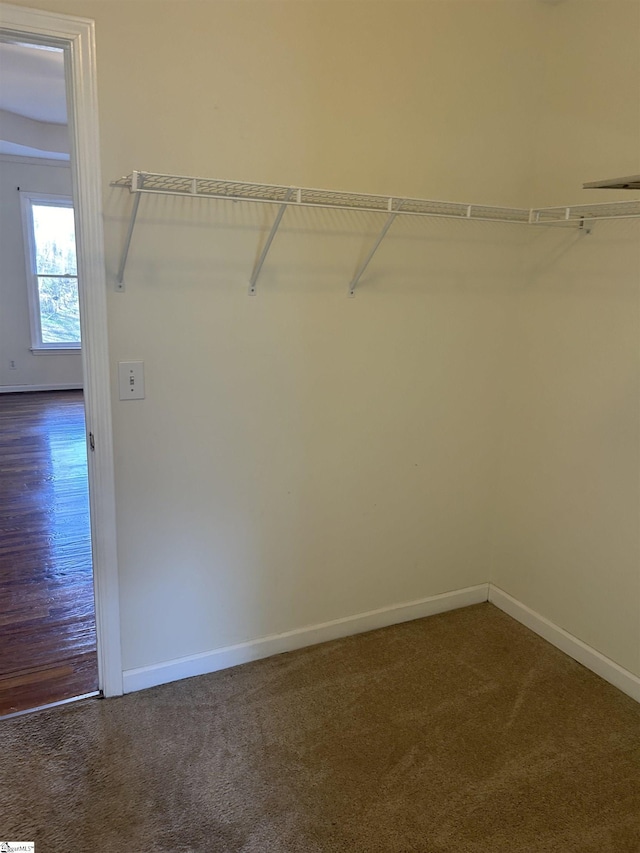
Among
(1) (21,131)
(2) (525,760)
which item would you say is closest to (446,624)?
(2) (525,760)

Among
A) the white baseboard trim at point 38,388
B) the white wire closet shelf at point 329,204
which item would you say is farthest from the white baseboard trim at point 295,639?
the white baseboard trim at point 38,388

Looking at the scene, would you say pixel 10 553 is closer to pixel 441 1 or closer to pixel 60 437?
pixel 60 437

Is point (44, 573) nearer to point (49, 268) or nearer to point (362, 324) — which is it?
point (362, 324)

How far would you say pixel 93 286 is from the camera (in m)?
1.83

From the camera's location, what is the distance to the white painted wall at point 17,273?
22.9 ft

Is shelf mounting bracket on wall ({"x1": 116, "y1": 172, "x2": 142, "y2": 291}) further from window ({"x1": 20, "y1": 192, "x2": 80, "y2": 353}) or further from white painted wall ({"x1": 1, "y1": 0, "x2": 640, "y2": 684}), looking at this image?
window ({"x1": 20, "y1": 192, "x2": 80, "y2": 353})

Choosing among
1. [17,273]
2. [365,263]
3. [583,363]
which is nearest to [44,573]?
[365,263]

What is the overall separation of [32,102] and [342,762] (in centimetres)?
602

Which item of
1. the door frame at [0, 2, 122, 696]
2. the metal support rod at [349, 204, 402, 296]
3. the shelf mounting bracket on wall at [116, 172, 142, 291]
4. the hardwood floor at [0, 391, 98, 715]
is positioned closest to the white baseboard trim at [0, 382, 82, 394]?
the hardwood floor at [0, 391, 98, 715]

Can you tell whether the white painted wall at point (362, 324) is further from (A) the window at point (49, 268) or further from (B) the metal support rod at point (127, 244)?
(A) the window at point (49, 268)

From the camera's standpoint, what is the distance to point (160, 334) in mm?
1955

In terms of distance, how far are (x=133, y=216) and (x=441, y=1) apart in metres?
1.42

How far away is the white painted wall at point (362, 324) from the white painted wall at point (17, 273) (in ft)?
20.4

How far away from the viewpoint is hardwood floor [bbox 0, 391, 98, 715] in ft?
7.37
